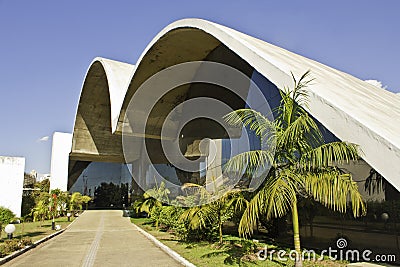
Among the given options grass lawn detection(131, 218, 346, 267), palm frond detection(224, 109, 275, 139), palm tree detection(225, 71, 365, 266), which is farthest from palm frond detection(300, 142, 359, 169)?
grass lawn detection(131, 218, 346, 267)

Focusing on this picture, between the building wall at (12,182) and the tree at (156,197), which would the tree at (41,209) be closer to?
the building wall at (12,182)

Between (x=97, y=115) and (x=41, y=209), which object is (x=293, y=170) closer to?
(x=41, y=209)

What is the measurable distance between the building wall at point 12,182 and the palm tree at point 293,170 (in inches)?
921

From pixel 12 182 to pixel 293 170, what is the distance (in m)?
24.6

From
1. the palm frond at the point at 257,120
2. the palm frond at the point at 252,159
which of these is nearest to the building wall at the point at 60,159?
the palm frond at the point at 257,120

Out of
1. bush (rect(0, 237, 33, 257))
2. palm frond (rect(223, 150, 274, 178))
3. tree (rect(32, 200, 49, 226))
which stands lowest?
bush (rect(0, 237, 33, 257))

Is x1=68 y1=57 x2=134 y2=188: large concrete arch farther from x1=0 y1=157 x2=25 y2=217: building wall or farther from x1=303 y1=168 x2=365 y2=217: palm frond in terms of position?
x1=303 y1=168 x2=365 y2=217: palm frond

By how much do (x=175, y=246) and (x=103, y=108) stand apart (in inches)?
996

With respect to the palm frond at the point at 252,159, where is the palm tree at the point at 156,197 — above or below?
below

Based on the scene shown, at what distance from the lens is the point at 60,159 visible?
4006 cm

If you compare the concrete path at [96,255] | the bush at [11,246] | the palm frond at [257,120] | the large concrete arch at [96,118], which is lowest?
the concrete path at [96,255]

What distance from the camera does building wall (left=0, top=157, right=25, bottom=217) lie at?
26047 millimetres

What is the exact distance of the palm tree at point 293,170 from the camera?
6.78 meters

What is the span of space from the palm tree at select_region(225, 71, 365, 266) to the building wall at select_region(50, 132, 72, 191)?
35.7 meters
